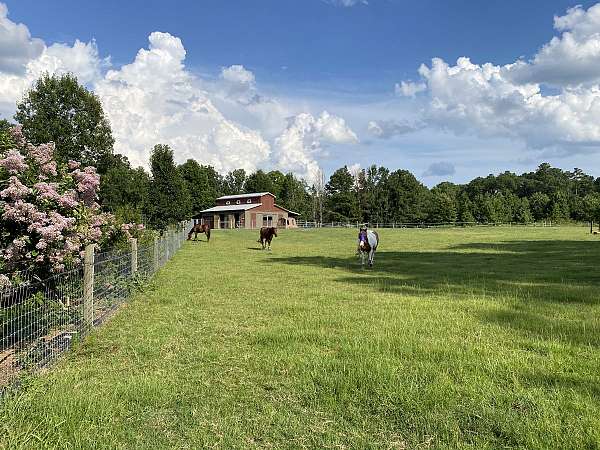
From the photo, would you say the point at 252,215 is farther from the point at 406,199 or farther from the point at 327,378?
the point at 327,378

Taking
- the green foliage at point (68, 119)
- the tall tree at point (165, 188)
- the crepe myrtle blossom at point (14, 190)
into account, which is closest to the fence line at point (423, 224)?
the tall tree at point (165, 188)

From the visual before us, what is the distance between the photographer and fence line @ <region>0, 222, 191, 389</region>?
570 cm

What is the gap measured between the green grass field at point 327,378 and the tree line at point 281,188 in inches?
301

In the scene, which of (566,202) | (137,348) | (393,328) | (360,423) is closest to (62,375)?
(137,348)

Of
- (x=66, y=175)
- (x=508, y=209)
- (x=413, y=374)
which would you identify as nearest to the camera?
(x=413, y=374)

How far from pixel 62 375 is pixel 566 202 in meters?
110

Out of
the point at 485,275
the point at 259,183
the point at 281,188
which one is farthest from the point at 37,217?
the point at 281,188

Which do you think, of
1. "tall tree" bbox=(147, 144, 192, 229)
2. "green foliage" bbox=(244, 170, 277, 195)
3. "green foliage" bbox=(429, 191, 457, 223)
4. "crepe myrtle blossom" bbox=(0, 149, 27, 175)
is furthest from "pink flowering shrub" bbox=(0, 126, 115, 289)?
"green foliage" bbox=(244, 170, 277, 195)

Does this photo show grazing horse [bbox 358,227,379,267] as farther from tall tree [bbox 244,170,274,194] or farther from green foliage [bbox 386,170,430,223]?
tall tree [bbox 244,170,274,194]

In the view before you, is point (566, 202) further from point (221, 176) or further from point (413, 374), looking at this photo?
point (413, 374)

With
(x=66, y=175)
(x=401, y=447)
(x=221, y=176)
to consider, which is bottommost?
(x=401, y=447)

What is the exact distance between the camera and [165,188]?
4475cm

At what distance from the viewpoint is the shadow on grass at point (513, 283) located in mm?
7598

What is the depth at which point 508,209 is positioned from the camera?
96.6 m
